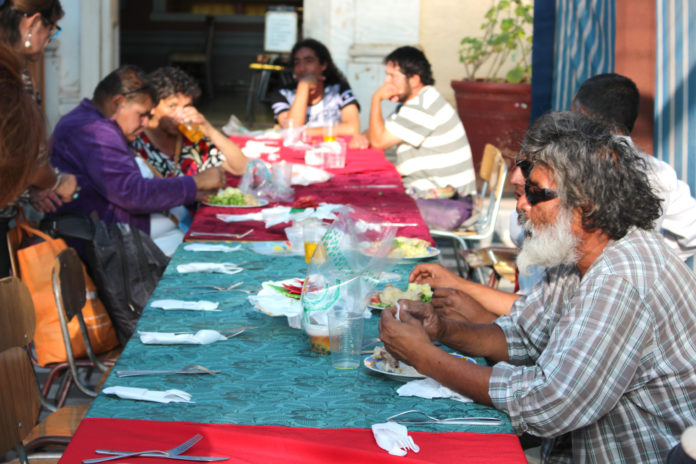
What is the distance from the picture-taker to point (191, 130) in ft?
17.2

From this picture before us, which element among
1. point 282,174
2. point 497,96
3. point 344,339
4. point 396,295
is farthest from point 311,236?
point 497,96

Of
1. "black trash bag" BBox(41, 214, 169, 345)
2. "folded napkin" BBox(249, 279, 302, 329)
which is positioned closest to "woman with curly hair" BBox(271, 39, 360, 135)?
"black trash bag" BBox(41, 214, 169, 345)

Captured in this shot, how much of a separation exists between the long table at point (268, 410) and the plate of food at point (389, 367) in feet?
0.07

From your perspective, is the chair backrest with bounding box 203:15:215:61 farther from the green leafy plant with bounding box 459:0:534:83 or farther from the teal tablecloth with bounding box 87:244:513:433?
the teal tablecloth with bounding box 87:244:513:433

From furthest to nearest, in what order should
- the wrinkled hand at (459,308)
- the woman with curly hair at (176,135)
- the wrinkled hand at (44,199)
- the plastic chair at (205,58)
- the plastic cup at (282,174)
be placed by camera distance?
the plastic chair at (205,58) → the woman with curly hair at (176,135) → the plastic cup at (282,174) → the wrinkled hand at (44,199) → the wrinkled hand at (459,308)

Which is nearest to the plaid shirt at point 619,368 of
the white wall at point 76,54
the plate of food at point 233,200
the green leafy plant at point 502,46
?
the plate of food at point 233,200

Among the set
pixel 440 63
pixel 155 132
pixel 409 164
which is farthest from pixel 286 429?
pixel 440 63

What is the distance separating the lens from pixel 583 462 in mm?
2137

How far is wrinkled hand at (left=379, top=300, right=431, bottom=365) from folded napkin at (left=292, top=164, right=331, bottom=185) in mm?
2832

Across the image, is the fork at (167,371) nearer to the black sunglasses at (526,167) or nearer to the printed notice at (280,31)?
the black sunglasses at (526,167)

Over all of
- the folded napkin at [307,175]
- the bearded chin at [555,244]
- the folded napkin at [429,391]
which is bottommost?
the folded napkin at [429,391]

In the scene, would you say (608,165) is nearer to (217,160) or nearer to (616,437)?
(616,437)

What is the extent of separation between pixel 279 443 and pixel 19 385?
99 cm

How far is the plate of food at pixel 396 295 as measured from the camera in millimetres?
2664
